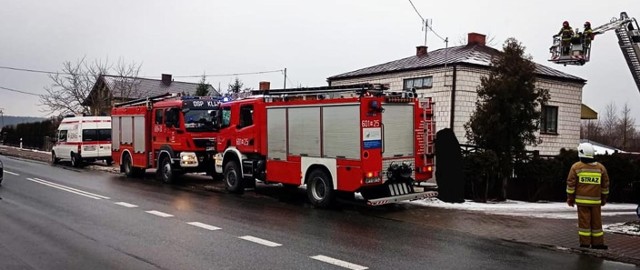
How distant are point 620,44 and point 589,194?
224 inches

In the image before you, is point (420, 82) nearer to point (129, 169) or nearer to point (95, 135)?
point (129, 169)

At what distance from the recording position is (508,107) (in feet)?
44.6

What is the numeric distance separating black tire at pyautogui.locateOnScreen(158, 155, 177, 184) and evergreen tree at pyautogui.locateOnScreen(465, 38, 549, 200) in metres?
9.63

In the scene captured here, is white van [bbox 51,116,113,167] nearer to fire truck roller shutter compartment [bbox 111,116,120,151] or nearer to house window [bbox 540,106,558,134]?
fire truck roller shutter compartment [bbox 111,116,120,151]

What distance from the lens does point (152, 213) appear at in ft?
36.4

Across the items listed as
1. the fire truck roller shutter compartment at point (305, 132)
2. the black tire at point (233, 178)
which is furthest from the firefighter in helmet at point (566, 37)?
the black tire at point (233, 178)

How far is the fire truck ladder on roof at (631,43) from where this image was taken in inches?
477

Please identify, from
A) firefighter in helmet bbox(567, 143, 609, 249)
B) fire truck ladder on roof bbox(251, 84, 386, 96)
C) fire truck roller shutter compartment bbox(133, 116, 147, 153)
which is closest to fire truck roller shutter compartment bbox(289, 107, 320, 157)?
fire truck ladder on roof bbox(251, 84, 386, 96)

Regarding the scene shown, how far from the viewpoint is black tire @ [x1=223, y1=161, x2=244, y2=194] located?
48.5 feet

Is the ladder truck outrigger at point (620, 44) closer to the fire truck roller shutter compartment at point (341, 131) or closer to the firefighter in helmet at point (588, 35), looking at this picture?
the firefighter in helmet at point (588, 35)

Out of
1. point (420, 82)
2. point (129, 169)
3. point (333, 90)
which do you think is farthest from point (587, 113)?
point (129, 169)

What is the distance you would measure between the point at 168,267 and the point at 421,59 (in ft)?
65.6

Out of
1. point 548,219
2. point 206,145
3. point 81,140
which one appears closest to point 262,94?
point 206,145

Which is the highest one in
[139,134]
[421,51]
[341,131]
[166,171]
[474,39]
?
[474,39]
